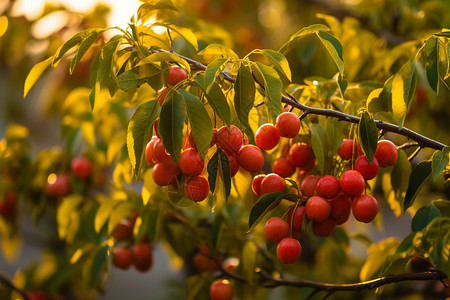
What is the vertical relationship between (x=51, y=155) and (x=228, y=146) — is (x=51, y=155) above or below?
below

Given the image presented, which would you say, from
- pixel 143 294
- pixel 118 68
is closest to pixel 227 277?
pixel 118 68

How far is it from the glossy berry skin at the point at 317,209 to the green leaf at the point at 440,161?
0.67 ft

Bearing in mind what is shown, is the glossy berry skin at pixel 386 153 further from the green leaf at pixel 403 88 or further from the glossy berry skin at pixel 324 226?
the glossy berry skin at pixel 324 226

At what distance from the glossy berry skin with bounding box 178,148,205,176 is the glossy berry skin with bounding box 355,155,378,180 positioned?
31 centimetres

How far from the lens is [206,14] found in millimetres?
3219

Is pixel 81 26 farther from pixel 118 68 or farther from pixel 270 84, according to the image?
pixel 270 84

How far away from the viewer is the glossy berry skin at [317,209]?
3.07ft

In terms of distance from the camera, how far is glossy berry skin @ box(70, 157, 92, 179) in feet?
6.11

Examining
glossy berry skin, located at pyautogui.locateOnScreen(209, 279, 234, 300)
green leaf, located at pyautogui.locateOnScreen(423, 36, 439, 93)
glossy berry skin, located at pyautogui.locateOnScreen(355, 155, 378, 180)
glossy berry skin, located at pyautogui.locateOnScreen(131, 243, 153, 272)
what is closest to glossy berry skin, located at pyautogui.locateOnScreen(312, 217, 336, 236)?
glossy berry skin, located at pyautogui.locateOnScreen(355, 155, 378, 180)

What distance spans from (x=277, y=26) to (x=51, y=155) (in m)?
2.14

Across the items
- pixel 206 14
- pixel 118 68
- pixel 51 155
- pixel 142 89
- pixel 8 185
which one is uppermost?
pixel 118 68

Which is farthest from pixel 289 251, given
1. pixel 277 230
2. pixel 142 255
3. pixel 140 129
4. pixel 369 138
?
pixel 142 255

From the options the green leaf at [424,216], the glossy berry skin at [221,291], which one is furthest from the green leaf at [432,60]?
the glossy berry skin at [221,291]

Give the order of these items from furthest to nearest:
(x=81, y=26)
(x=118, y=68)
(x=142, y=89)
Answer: (x=81, y=26), (x=142, y=89), (x=118, y=68)
